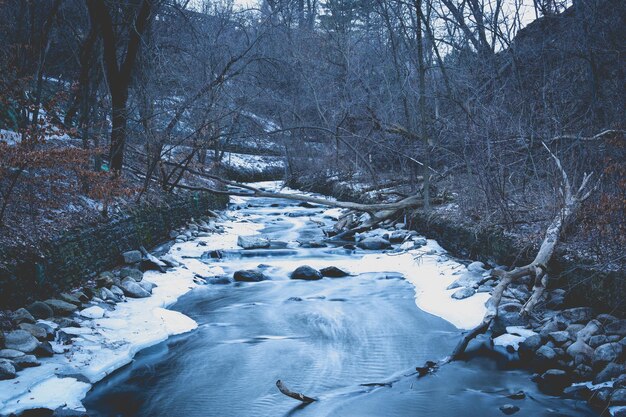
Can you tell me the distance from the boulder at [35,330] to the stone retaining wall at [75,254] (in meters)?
0.49

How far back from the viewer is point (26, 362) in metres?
5.50

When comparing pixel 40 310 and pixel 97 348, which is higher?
pixel 40 310

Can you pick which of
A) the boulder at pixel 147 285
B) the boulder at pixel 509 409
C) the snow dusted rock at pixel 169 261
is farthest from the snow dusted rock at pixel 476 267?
the snow dusted rock at pixel 169 261

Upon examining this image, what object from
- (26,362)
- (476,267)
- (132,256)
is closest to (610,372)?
(476,267)

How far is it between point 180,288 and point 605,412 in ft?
22.1

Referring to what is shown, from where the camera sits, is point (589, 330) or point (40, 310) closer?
point (589, 330)

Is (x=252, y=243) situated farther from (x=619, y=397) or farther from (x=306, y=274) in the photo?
(x=619, y=397)

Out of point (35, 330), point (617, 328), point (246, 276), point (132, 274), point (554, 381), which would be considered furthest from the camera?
point (246, 276)

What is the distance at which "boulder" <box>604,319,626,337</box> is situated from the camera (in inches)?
226

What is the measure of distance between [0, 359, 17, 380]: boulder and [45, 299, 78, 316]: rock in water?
1597 millimetres

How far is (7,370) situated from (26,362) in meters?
0.27

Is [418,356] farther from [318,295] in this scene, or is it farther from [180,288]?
[180,288]

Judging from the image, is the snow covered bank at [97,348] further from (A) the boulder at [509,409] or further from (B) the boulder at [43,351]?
(A) the boulder at [509,409]

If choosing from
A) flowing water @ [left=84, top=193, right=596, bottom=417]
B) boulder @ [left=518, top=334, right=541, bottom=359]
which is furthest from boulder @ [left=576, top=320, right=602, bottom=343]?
flowing water @ [left=84, top=193, right=596, bottom=417]
